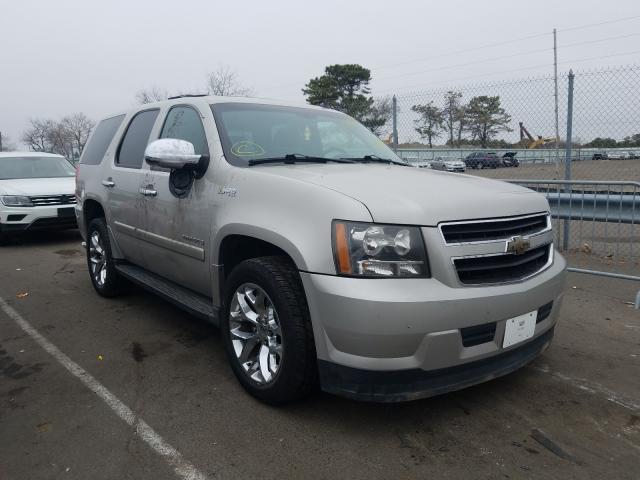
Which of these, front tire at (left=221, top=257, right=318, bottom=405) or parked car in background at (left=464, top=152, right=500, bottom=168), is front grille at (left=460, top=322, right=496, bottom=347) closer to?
front tire at (left=221, top=257, right=318, bottom=405)

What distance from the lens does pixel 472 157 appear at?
49.1 feet

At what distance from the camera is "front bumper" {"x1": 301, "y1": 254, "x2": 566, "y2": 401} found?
233 centimetres

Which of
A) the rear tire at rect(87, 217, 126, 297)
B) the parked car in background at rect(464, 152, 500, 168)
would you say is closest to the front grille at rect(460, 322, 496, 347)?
the rear tire at rect(87, 217, 126, 297)

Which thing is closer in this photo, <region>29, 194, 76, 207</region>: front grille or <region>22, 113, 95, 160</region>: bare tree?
<region>29, 194, 76, 207</region>: front grille

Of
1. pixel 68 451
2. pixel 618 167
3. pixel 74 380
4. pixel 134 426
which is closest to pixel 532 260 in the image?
pixel 134 426

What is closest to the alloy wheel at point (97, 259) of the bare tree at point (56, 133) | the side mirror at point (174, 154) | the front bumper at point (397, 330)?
the side mirror at point (174, 154)

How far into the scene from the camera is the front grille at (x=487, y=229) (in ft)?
8.25

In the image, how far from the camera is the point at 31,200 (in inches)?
333

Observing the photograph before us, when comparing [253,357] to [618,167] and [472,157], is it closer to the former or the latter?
[618,167]

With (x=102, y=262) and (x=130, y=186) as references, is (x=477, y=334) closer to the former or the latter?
(x=130, y=186)

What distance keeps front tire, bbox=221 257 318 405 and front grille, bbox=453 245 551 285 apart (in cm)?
83

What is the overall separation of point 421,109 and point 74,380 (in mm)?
6863

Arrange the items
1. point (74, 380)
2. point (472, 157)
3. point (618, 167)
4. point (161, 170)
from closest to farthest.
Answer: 1. point (74, 380)
2. point (161, 170)
3. point (618, 167)
4. point (472, 157)

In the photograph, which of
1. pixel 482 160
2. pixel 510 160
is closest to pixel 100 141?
pixel 510 160
